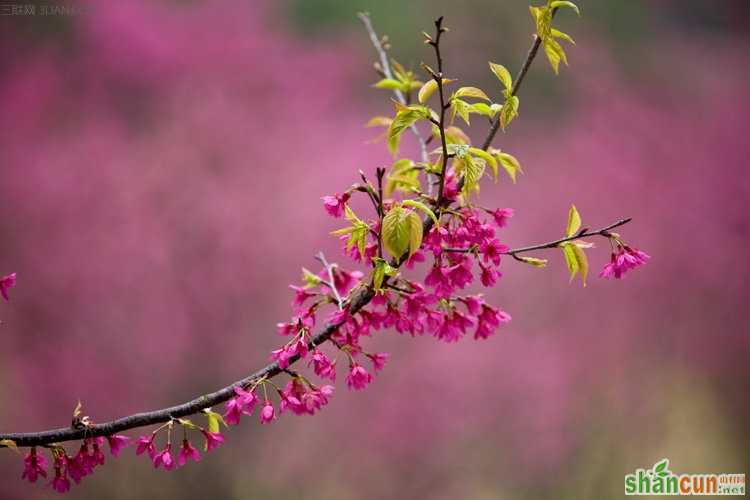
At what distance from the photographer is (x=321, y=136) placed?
1.93m

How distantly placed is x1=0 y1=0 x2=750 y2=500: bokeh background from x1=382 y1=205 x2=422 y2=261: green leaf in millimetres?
1353

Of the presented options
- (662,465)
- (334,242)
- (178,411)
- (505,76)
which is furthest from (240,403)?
(662,465)

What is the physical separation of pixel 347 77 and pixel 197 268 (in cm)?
74

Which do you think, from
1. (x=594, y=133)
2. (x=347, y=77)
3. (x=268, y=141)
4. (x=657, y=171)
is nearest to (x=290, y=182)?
(x=268, y=141)

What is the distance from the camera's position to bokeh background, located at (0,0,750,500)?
1.76 m

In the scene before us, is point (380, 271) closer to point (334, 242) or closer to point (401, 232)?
point (401, 232)

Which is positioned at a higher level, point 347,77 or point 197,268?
point 347,77

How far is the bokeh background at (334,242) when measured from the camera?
1756 millimetres

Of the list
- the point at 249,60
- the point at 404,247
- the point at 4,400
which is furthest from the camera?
the point at 249,60

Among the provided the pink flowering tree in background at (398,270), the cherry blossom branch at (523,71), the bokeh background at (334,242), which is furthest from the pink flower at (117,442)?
the bokeh background at (334,242)

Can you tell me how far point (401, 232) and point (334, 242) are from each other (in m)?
1.34

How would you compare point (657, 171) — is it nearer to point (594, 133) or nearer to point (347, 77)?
point (594, 133)

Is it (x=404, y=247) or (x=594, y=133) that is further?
(x=594, y=133)

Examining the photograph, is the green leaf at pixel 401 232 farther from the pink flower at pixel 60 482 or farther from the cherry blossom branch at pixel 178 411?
the pink flower at pixel 60 482
